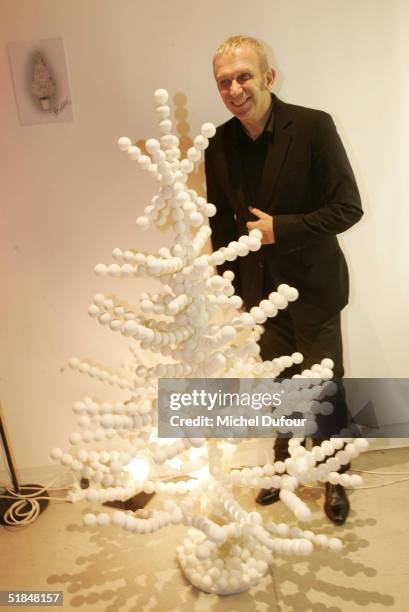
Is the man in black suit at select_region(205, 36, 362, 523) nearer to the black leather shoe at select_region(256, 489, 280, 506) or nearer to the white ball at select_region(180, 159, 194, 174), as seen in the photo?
the black leather shoe at select_region(256, 489, 280, 506)

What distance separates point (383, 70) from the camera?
5.95 ft

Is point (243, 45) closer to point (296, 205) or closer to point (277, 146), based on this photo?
point (277, 146)

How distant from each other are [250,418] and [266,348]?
520 mm

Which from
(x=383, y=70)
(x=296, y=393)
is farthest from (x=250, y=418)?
(x=383, y=70)

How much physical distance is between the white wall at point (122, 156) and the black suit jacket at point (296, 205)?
0.91 feet

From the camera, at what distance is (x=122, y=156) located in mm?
1860

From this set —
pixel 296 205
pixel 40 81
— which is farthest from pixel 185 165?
pixel 40 81

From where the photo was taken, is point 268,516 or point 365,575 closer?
point 365,575

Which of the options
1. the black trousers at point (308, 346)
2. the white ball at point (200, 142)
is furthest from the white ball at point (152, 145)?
the black trousers at point (308, 346)

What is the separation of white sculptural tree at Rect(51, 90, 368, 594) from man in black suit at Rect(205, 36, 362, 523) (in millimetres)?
298

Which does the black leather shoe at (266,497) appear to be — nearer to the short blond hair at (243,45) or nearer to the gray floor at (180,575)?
the gray floor at (180,575)

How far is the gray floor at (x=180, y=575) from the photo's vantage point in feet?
5.21

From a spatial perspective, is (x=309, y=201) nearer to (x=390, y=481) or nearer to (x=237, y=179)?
(x=237, y=179)

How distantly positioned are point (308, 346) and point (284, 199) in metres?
0.55
